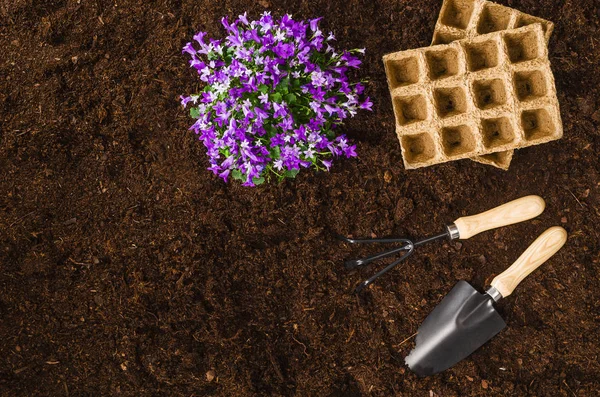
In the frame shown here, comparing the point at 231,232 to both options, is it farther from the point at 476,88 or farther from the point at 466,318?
the point at 476,88

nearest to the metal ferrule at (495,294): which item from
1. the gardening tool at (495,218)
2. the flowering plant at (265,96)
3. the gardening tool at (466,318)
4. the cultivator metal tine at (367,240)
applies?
the gardening tool at (466,318)

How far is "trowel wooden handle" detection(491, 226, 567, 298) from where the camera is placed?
205cm

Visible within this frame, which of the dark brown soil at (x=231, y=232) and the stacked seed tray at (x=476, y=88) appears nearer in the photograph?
the stacked seed tray at (x=476, y=88)

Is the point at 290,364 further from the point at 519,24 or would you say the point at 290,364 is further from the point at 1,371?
the point at 519,24

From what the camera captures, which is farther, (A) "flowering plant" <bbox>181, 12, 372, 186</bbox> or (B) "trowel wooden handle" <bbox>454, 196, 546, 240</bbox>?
(B) "trowel wooden handle" <bbox>454, 196, 546, 240</bbox>

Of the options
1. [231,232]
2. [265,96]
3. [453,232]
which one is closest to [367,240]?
[453,232]

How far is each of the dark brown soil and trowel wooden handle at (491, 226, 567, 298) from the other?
4.0 inches

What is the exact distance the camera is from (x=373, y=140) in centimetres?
218

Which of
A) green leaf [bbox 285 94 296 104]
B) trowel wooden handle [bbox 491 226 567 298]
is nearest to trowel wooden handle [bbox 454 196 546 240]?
trowel wooden handle [bbox 491 226 567 298]

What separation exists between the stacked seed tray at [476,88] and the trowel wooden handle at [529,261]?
0.35m

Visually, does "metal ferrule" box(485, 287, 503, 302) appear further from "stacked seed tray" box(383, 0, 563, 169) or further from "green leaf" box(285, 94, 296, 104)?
"green leaf" box(285, 94, 296, 104)

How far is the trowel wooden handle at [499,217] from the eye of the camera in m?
2.03

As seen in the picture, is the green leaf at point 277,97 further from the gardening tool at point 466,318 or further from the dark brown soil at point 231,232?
the gardening tool at point 466,318

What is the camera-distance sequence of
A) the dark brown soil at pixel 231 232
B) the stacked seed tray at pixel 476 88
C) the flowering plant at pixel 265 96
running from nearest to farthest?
the flowering plant at pixel 265 96, the stacked seed tray at pixel 476 88, the dark brown soil at pixel 231 232
